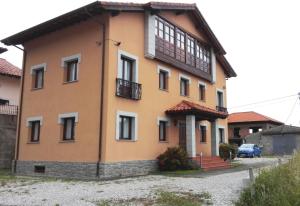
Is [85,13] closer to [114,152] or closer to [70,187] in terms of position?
[114,152]

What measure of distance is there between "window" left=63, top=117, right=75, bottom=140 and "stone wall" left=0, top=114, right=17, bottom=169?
19.6 feet

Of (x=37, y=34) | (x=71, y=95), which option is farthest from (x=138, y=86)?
(x=37, y=34)

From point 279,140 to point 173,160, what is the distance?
30.0 meters

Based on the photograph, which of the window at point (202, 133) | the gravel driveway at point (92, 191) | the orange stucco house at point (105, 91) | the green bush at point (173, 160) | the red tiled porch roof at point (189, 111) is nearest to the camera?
the gravel driveway at point (92, 191)

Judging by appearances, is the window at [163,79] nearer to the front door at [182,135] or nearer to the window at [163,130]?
the window at [163,130]

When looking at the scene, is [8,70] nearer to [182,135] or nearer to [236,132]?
[182,135]

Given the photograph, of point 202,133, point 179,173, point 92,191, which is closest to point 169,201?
point 92,191

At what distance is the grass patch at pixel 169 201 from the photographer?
9.31m

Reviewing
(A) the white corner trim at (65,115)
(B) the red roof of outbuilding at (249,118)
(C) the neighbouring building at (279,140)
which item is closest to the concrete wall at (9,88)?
(A) the white corner trim at (65,115)

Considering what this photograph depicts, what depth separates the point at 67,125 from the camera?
18219 mm

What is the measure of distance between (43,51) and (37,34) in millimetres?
968

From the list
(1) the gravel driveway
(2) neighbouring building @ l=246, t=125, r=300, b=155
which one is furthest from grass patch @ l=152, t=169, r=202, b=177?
(2) neighbouring building @ l=246, t=125, r=300, b=155

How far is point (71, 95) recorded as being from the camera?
707 inches

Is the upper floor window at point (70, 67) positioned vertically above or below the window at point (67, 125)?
above
